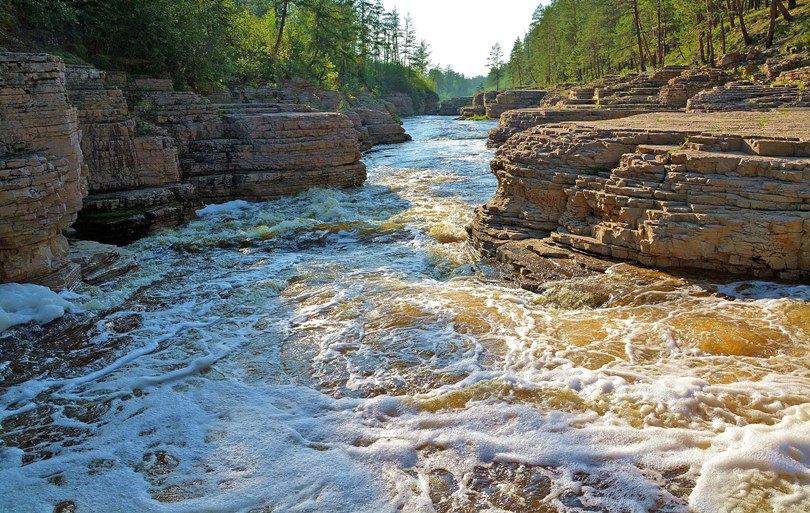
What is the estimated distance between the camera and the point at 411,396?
546cm

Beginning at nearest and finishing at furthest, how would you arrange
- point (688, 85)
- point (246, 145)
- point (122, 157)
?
point (122, 157), point (246, 145), point (688, 85)

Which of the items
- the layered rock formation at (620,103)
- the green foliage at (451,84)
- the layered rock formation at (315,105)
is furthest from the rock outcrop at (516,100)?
the green foliage at (451,84)

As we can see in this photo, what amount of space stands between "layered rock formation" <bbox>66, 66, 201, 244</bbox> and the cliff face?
8.56ft

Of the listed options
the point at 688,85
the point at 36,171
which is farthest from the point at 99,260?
the point at 688,85

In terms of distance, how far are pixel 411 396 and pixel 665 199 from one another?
182 inches

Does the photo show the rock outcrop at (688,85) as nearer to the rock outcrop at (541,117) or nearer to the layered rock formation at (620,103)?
the layered rock formation at (620,103)

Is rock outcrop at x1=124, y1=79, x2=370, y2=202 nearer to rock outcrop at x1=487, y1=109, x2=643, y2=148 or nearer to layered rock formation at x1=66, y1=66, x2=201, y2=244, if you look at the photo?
layered rock formation at x1=66, y1=66, x2=201, y2=244

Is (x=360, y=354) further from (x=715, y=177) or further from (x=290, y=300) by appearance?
(x=715, y=177)

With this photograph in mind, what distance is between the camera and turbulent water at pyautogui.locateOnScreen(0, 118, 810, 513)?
4.23m

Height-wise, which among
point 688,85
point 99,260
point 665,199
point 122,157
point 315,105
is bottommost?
point 99,260

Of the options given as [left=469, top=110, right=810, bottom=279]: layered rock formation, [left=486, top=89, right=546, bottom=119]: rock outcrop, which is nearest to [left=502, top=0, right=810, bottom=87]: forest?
[left=486, top=89, right=546, bottom=119]: rock outcrop

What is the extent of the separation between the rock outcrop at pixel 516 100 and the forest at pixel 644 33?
20.7ft

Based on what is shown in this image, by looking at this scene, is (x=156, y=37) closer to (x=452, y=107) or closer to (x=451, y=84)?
(x=452, y=107)

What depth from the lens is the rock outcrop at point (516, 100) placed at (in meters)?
44.8
